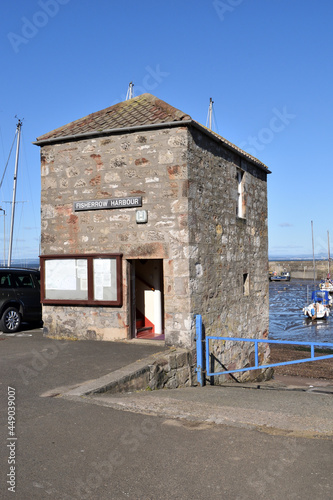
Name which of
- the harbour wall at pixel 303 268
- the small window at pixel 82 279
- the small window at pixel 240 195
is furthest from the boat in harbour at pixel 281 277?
the small window at pixel 82 279

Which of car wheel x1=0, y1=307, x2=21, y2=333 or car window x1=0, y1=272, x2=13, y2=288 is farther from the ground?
car window x1=0, y1=272, x2=13, y2=288

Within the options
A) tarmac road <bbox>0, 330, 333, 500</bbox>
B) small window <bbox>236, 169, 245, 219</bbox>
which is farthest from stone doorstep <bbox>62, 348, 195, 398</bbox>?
small window <bbox>236, 169, 245, 219</bbox>

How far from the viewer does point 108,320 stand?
33.4 feet

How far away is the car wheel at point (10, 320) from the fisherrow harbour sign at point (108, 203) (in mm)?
3299

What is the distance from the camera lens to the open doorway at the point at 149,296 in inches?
450

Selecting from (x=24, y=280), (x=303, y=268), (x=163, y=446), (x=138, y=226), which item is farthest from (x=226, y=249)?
(x=303, y=268)

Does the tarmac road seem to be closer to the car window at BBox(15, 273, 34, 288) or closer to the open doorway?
the open doorway

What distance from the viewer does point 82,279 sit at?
10438 mm

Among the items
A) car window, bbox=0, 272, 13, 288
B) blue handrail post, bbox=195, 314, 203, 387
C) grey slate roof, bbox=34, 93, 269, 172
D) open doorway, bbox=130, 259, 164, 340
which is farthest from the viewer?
car window, bbox=0, 272, 13, 288

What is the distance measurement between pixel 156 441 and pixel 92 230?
20.8 feet

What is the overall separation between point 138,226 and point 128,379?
3660 millimetres

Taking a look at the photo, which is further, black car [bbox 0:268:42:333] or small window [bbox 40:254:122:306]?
black car [bbox 0:268:42:333]

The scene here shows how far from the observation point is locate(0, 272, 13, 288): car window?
1200cm

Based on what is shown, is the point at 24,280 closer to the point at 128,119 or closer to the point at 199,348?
the point at 128,119
